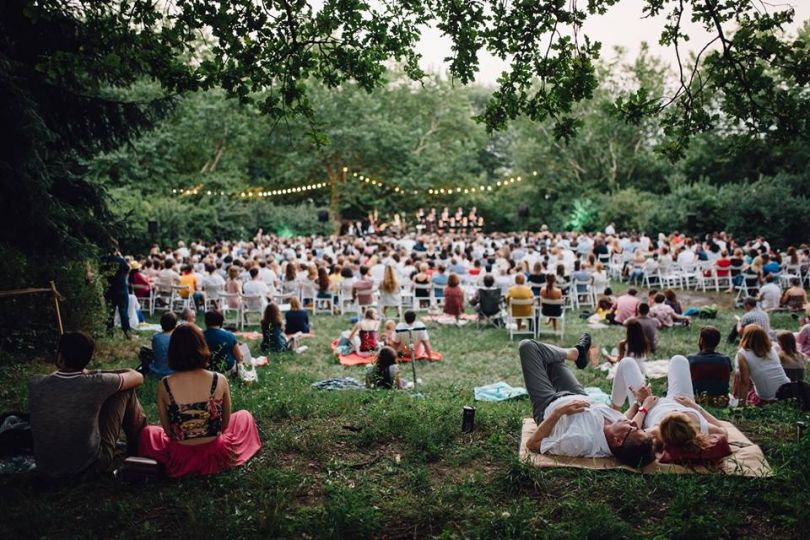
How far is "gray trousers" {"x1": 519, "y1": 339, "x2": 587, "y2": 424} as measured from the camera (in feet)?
16.2

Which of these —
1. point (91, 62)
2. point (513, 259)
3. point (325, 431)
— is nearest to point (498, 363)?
point (325, 431)

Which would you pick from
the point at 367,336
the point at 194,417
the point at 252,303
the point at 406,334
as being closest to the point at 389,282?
the point at 367,336

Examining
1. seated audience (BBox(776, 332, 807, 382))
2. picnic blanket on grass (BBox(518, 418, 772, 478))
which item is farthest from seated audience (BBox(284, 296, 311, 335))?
seated audience (BBox(776, 332, 807, 382))

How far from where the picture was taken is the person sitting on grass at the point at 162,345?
7.15 metres

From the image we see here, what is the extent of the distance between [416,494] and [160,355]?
14.7ft

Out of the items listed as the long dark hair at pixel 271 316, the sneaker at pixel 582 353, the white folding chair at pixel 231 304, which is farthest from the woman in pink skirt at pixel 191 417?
Answer: the white folding chair at pixel 231 304

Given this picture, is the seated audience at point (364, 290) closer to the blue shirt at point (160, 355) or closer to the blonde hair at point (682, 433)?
the blue shirt at point (160, 355)

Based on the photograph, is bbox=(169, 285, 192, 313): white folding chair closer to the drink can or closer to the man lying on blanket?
the drink can

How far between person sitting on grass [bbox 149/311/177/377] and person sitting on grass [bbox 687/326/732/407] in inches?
232

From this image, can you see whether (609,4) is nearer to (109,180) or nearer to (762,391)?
(762,391)

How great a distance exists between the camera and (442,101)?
4025cm

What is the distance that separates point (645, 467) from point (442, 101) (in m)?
38.0

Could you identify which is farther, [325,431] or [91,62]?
[325,431]

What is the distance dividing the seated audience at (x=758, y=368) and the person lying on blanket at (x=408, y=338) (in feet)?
13.9
